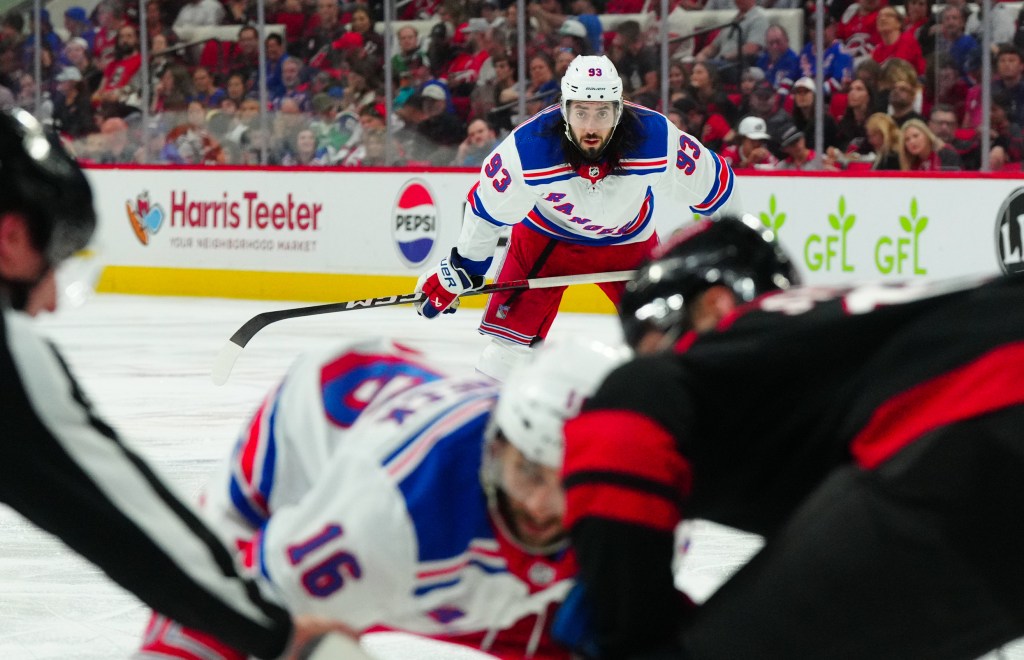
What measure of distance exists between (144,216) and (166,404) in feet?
17.4

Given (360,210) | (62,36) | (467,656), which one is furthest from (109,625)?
(62,36)

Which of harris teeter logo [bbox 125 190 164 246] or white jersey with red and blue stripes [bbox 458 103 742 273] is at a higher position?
white jersey with red and blue stripes [bbox 458 103 742 273]

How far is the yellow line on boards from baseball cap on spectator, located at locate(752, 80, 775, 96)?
55.0 inches

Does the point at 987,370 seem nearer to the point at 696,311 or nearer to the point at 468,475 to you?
the point at 696,311

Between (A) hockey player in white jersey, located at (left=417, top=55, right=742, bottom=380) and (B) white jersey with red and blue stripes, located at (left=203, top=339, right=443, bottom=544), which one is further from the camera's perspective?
(A) hockey player in white jersey, located at (left=417, top=55, right=742, bottom=380)

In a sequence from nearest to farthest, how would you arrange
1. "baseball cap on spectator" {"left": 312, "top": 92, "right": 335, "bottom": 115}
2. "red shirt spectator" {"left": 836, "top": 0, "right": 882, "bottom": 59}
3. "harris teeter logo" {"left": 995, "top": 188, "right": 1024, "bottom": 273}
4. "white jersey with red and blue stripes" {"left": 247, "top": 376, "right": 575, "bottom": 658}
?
"white jersey with red and blue stripes" {"left": 247, "top": 376, "right": 575, "bottom": 658} → "harris teeter logo" {"left": 995, "top": 188, "right": 1024, "bottom": 273} → "red shirt spectator" {"left": 836, "top": 0, "right": 882, "bottom": 59} → "baseball cap on spectator" {"left": 312, "top": 92, "right": 335, "bottom": 115}

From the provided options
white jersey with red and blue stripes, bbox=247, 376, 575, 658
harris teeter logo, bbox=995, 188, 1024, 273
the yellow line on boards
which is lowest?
the yellow line on boards

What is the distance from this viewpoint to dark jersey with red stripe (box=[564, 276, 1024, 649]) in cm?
150

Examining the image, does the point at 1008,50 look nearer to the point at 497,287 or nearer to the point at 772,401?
the point at 497,287

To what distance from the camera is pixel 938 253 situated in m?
7.86

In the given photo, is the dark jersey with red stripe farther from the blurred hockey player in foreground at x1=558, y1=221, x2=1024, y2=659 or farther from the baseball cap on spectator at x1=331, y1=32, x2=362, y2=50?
the baseball cap on spectator at x1=331, y1=32, x2=362, y2=50

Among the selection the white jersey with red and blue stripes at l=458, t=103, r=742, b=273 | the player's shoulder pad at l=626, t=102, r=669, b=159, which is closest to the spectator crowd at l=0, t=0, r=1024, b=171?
the white jersey with red and blue stripes at l=458, t=103, r=742, b=273

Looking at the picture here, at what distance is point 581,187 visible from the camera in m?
5.62

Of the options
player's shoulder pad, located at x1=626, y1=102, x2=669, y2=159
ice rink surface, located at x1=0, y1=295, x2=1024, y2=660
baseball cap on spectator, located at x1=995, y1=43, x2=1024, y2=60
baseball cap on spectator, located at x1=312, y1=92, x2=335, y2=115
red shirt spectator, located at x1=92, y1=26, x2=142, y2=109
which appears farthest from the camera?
red shirt spectator, located at x1=92, y1=26, x2=142, y2=109
